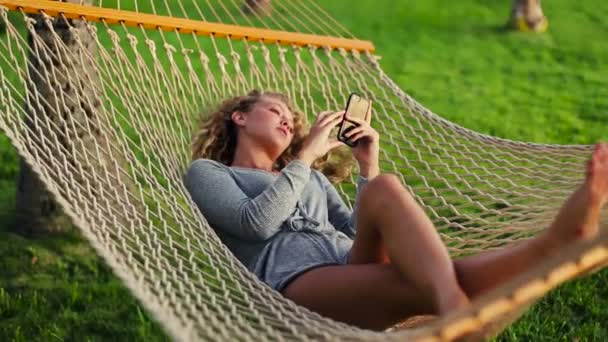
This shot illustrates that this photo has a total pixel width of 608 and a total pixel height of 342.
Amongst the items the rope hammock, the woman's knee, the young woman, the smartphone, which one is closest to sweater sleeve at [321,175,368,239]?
the young woman

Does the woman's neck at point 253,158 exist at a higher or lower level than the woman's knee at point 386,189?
higher

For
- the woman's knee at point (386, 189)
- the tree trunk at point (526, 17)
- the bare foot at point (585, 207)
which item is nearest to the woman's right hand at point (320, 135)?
the woman's knee at point (386, 189)

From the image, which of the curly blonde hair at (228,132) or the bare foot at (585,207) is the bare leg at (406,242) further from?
the curly blonde hair at (228,132)

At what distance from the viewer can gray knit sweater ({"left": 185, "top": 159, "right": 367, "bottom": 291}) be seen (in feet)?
7.68

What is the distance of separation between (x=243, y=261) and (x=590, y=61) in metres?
4.99

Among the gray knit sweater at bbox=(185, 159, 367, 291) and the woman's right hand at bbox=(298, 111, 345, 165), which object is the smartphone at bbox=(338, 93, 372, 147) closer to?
the woman's right hand at bbox=(298, 111, 345, 165)

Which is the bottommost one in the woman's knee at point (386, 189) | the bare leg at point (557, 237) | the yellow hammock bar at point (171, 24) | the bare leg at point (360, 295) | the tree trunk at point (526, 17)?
the tree trunk at point (526, 17)

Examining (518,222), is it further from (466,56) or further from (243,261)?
(466,56)

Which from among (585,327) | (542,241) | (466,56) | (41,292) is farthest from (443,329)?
(466,56)

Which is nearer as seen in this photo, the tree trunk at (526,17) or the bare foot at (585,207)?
the bare foot at (585,207)

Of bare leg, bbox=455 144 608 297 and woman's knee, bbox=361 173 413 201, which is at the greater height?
woman's knee, bbox=361 173 413 201

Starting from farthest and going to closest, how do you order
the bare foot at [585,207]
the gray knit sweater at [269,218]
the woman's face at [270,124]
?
the woman's face at [270,124] < the gray knit sweater at [269,218] < the bare foot at [585,207]

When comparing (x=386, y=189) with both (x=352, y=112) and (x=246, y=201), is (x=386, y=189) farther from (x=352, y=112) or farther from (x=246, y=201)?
(x=352, y=112)

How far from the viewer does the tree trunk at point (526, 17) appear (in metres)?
7.26
